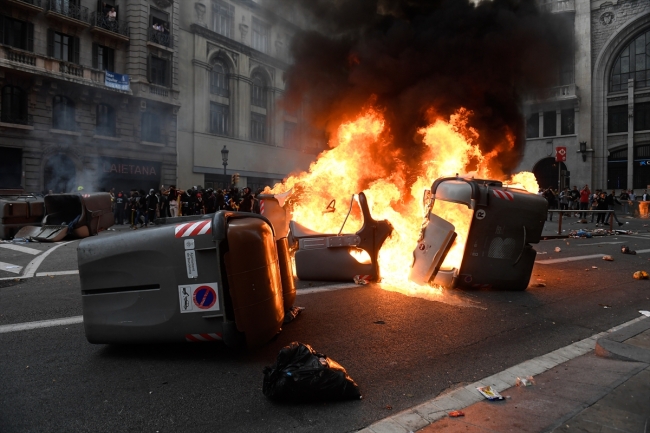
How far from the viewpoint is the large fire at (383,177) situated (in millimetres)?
8492

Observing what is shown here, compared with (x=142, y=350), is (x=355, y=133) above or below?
above

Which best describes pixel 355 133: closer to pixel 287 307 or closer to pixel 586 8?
pixel 287 307

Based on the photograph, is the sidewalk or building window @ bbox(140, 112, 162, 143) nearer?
the sidewalk

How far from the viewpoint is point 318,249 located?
7.37 meters

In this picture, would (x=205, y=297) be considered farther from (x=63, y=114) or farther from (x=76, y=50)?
(x=76, y=50)

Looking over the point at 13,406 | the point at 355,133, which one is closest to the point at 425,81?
the point at 355,133

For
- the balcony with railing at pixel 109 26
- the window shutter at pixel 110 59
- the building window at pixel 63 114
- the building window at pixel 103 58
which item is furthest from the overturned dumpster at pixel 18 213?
the balcony with railing at pixel 109 26

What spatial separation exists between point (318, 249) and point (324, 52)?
6.28 meters

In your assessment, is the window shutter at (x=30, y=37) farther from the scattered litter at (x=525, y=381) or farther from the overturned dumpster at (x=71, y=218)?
the scattered litter at (x=525, y=381)

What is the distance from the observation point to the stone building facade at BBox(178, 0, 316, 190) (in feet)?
95.2

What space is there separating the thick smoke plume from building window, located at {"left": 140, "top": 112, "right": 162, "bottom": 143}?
19222 mm

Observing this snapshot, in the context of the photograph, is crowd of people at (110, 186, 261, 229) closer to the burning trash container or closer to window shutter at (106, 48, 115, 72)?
window shutter at (106, 48, 115, 72)

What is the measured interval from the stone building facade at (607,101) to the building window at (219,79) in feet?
72.6

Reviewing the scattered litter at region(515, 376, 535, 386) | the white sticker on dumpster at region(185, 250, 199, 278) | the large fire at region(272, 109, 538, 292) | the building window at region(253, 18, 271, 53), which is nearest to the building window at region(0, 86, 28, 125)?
the building window at region(253, 18, 271, 53)
